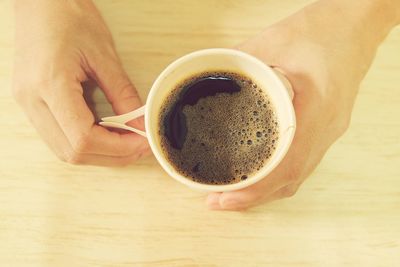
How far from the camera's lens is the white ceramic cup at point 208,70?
1.76ft

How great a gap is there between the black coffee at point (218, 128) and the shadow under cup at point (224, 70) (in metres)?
0.01

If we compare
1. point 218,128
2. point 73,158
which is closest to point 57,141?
point 73,158

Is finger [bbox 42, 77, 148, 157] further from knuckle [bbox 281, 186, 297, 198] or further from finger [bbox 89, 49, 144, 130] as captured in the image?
knuckle [bbox 281, 186, 297, 198]

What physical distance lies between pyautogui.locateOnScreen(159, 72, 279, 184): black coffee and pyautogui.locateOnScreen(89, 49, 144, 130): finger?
10 cm

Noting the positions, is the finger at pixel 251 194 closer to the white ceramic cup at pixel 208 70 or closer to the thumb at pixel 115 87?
the white ceramic cup at pixel 208 70

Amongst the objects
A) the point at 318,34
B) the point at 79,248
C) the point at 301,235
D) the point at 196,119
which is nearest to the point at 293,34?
the point at 318,34

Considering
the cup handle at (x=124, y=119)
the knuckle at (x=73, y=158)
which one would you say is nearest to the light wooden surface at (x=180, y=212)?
the knuckle at (x=73, y=158)

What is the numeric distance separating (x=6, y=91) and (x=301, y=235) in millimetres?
582

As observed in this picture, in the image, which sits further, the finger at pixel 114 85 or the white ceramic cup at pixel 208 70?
the finger at pixel 114 85

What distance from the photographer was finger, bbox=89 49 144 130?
697 mm

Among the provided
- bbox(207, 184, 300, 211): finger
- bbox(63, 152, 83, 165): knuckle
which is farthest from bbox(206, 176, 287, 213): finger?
bbox(63, 152, 83, 165): knuckle

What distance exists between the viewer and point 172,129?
61cm

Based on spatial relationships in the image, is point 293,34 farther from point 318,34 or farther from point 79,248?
point 79,248

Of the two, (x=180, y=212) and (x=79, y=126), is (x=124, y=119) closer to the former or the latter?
(x=79, y=126)
